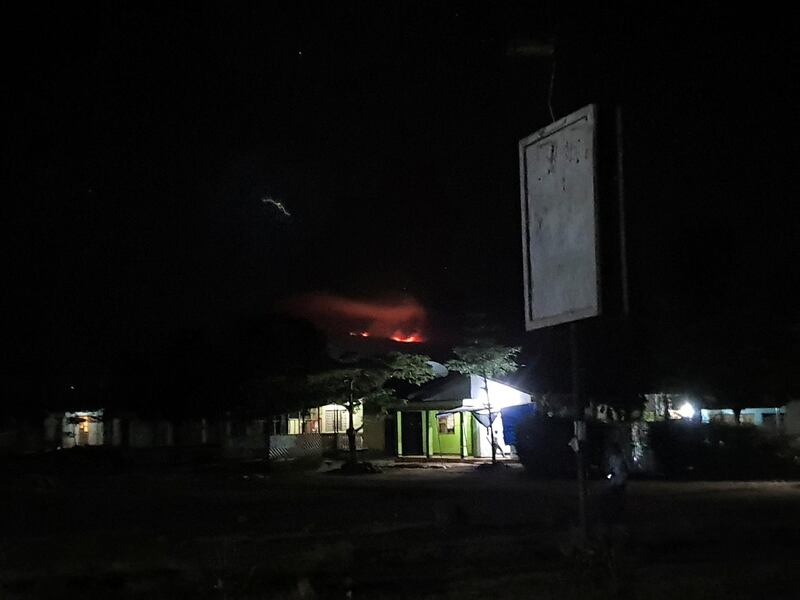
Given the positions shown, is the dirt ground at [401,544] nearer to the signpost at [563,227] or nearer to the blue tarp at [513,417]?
the signpost at [563,227]

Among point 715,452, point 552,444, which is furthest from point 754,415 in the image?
point 552,444

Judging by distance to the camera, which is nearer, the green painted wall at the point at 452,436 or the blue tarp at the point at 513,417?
the blue tarp at the point at 513,417

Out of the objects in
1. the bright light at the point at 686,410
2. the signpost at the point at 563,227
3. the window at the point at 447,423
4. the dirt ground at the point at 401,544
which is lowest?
the dirt ground at the point at 401,544

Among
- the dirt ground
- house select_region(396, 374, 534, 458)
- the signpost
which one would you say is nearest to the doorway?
house select_region(396, 374, 534, 458)

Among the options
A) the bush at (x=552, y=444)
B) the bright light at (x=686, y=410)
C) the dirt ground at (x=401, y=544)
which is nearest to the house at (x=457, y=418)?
the bush at (x=552, y=444)

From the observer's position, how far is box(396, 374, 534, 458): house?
36.5 meters

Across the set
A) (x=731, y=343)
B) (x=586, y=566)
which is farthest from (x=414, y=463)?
(x=586, y=566)

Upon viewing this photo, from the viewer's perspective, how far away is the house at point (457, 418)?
120ft

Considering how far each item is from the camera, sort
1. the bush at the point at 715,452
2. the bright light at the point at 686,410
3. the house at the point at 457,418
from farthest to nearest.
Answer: the house at the point at 457,418 < the bright light at the point at 686,410 < the bush at the point at 715,452

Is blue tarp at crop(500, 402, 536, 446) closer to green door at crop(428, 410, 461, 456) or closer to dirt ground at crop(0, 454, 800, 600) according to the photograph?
green door at crop(428, 410, 461, 456)

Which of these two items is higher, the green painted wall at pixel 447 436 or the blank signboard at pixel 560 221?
the blank signboard at pixel 560 221

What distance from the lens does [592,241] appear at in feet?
32.7

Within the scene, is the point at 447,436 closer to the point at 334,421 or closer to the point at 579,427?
the point at 334,421

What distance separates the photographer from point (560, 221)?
1050 centimetres
